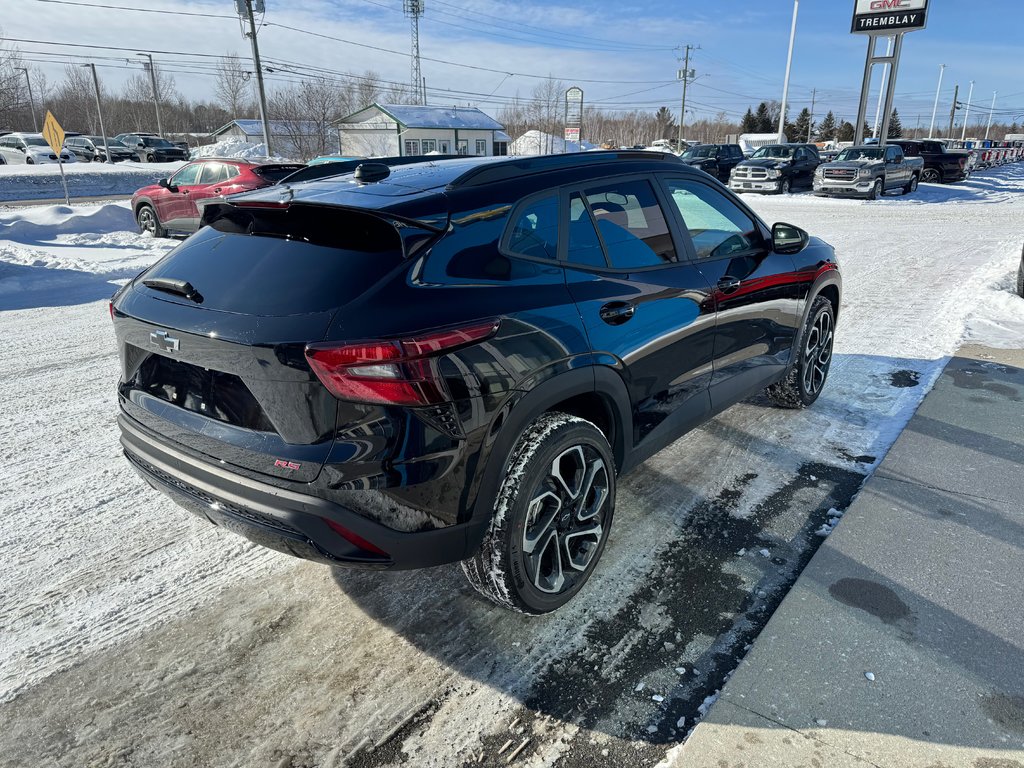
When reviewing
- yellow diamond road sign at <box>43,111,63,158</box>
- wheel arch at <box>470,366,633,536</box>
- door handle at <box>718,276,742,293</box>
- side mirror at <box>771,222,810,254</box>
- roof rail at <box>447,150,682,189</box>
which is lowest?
wheel arch at <box>470,366,633,536</box>

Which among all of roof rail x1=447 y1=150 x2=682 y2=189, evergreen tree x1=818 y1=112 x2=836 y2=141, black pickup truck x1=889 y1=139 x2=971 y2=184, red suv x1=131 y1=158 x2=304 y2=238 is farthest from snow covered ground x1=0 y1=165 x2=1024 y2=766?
evergreen tree x1=818 y1=112 x2=836 y2=141

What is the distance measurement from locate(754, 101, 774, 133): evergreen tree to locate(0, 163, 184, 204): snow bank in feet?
228

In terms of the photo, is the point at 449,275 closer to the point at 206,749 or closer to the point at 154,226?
the point at 206,749

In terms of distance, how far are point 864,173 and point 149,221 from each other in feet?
71.9

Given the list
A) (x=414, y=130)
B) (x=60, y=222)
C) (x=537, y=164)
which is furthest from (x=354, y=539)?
(x=414, y=130)

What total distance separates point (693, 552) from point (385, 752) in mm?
1685

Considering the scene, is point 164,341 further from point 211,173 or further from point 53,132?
point 53,132

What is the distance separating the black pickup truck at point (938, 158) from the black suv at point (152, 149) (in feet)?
132

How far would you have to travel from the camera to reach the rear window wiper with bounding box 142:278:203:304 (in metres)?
2.54

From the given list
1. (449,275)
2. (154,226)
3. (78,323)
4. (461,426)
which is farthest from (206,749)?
(154,226)

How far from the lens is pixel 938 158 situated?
102 feet

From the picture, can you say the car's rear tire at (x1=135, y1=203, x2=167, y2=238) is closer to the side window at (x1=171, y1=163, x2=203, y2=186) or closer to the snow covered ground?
the side window at (x1=171, y1=163, x2=203, y2=186)

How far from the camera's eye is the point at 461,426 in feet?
7.45

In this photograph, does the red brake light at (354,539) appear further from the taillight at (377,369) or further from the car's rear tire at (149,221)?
the car's rear tire at (149,221)
